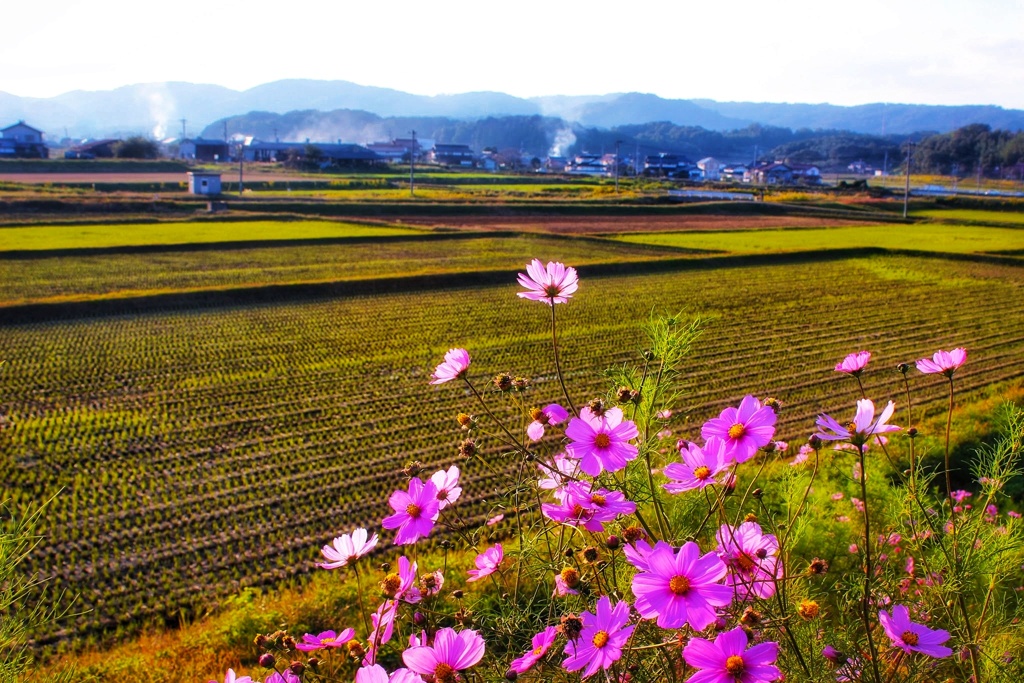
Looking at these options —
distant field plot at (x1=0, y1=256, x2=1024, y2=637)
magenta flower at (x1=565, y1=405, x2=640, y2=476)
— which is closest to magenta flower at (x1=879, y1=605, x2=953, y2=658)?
magenta flower at (x1=565, y1=405, x2=640, y2=476)

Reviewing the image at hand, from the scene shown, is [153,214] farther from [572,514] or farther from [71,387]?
[572,514]

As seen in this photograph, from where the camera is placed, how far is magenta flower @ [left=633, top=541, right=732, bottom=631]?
52.9 inches

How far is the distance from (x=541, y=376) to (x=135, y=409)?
628 cm

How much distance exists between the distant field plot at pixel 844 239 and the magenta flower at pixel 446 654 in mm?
28231

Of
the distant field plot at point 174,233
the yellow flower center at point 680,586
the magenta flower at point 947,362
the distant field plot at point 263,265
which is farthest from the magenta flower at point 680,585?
the distant field plot at point 174,233

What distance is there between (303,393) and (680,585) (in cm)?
1163

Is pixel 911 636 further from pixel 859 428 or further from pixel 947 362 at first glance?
pixel 947 362

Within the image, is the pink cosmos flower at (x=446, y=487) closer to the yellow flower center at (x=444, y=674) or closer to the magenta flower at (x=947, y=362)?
the yellow flower center at (x=444, y=674)

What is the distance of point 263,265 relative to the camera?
23.4 metres

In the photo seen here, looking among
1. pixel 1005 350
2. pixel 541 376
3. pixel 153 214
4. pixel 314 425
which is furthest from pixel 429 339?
pixel 153 214

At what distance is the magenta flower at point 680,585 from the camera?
1.34 m

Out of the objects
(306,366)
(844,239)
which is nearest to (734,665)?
(306,366)

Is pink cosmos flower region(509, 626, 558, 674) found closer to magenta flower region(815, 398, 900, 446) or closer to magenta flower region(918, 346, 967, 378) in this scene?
magenta flower region(815, 398, 900, 446)

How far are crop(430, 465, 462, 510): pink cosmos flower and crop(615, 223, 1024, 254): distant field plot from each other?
27.8 meters
